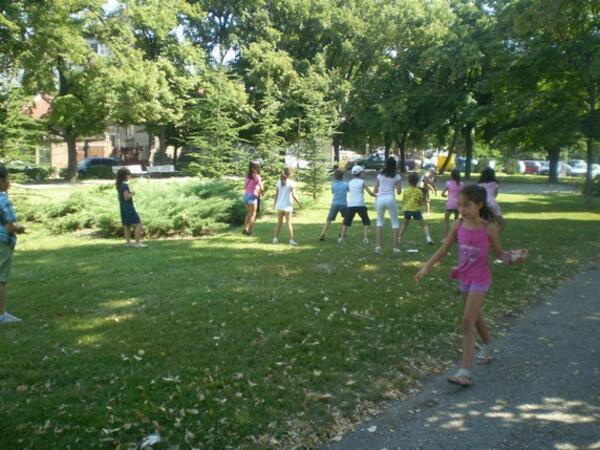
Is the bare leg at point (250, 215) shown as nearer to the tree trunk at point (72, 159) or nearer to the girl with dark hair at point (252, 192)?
the girl with dark hair at point (252, 192)

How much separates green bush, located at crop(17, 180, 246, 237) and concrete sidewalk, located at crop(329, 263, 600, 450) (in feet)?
29.6

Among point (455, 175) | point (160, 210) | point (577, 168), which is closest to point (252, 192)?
point (160, 210)

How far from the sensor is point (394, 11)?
41.4 meters

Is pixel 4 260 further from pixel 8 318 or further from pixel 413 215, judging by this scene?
pixel 413 215

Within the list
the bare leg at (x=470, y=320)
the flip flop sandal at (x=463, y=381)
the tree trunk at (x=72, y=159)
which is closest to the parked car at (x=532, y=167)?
the tree trunk at (x=72, y=159)

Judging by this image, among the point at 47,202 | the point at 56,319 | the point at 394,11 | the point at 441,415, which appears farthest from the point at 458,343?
the point at 394,11

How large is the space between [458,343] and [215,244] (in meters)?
6.89

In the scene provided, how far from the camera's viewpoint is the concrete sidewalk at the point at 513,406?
3973 millimetres

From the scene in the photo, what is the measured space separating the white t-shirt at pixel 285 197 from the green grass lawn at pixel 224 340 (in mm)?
1601

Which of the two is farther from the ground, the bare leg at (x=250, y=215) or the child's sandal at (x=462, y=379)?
the bare leg at (x=250, y=215)

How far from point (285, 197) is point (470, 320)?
761cm

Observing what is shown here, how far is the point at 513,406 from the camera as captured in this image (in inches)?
177

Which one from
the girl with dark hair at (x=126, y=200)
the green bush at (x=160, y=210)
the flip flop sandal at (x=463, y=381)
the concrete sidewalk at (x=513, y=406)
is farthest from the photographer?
the green bush at (x=160, y=210)

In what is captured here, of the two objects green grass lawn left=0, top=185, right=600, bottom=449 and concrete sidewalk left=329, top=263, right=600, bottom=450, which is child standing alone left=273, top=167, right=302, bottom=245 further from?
concrete sidewalk left=329, top=263, right=600, bottom=450
